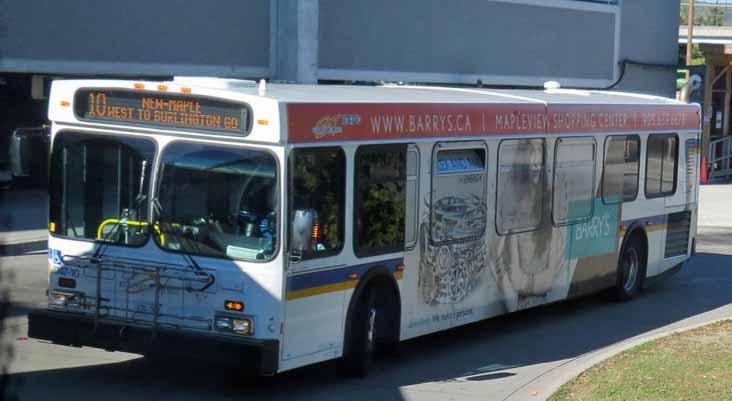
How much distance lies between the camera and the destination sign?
27.5ft

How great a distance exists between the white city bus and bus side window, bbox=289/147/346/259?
2 cm

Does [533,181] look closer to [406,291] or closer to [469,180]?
[469,180]

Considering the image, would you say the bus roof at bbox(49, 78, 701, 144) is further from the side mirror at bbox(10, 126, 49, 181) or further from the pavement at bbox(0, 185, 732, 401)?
the pavement at bbox(0, 185, 732, 401)

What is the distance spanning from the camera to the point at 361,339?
369 inches

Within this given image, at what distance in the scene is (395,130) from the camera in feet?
31.9

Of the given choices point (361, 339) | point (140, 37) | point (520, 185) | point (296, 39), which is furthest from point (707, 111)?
point (361, 339)

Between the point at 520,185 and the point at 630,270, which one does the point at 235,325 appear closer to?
the point at 520,185

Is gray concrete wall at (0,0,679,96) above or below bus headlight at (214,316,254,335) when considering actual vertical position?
above

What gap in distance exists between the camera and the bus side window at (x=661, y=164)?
14.9 metres

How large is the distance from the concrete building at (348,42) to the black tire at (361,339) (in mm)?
7043

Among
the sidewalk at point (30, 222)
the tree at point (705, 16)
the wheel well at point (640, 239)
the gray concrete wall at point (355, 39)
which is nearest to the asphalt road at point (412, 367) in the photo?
the wheel well at point (640, 239)

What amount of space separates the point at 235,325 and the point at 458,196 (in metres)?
3.30

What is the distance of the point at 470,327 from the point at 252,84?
4.66 m

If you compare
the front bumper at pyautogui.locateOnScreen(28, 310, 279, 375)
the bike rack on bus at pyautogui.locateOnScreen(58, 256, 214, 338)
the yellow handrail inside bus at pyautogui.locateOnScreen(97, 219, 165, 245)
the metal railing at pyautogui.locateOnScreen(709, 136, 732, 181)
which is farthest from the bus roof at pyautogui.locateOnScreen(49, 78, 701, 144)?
the metal railing at pyautogui.locateOnScreen(709, 136, 732, 181)
